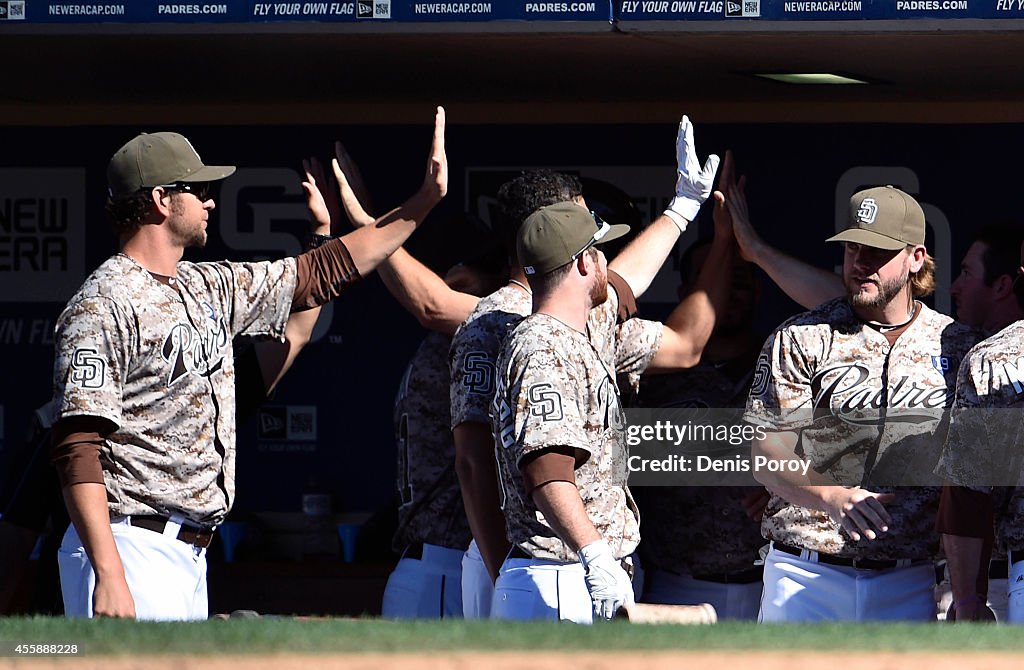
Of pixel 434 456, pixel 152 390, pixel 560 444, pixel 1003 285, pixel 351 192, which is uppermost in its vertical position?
pixel 351 192

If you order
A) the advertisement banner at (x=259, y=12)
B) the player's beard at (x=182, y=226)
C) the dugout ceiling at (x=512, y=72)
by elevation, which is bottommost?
the player's beard at (x=182, y=226)

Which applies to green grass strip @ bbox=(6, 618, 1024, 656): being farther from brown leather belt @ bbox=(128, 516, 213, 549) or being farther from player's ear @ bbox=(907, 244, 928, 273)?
player's ear @ bbox=(907, 244, 928, 273)

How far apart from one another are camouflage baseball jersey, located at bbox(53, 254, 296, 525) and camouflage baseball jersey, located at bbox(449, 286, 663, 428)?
0.51 meters

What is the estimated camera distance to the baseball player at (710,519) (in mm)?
4047

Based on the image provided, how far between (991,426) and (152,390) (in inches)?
70.6

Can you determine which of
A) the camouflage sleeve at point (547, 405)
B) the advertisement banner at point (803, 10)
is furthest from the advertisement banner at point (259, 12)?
the camouflage sleeve at point (547, 405)

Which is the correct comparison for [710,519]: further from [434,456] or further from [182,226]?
[182,226]

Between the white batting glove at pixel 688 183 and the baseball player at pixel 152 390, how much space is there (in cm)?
127

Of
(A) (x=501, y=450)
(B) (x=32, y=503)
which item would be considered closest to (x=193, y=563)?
(A) (x=501, y=450)

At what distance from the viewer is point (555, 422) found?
2.96 metres

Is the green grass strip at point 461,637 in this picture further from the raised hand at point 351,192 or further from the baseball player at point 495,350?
the raised hand at point 351,192

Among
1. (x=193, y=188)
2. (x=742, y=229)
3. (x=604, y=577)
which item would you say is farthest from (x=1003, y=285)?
(x=193, y=188)

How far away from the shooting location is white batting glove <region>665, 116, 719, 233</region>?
397cm

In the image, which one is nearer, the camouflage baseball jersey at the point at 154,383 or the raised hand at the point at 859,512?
the camouflage baseball jersey at the point at 154,383
